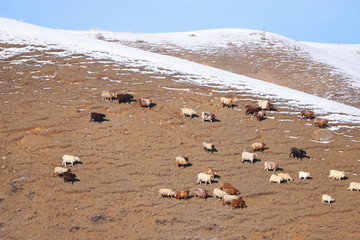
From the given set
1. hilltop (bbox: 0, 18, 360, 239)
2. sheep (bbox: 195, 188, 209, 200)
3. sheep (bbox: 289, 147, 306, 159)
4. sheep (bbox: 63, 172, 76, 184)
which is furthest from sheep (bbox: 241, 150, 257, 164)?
sheep (bbox: 63, 172, 76, 184)

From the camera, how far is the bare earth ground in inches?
360

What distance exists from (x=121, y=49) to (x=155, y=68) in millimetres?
4304

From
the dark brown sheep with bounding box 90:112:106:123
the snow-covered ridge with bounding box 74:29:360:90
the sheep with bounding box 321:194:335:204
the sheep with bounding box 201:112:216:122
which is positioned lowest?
the sheep with bounding box 321:194:335:204

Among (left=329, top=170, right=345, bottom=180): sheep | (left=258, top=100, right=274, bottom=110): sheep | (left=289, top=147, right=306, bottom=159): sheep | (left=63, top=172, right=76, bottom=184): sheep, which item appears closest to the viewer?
(left=63, top=172, right=76, bottom=184): sheep

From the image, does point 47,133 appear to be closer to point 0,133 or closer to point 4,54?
point 0,133

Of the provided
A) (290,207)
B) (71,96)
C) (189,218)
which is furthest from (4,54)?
(290,207)

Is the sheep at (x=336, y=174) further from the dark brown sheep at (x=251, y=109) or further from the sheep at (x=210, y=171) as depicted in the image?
the dark brown sheep at (x=251, y=109)

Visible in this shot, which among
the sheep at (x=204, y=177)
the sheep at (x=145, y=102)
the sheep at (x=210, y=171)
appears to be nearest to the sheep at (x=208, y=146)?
the sheep at (x=210, y=171)

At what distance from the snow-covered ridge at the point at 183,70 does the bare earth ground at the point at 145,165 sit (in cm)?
157

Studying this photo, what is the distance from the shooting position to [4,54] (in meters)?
19.5

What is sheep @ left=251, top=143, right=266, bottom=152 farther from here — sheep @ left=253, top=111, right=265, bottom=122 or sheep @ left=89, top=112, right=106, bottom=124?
sheep @ left=89, top=112, right=106, bottom=124

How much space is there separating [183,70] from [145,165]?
997 cm

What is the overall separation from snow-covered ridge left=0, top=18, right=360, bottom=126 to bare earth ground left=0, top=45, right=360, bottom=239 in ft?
5.16

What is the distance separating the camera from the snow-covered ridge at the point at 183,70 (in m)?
17.8
